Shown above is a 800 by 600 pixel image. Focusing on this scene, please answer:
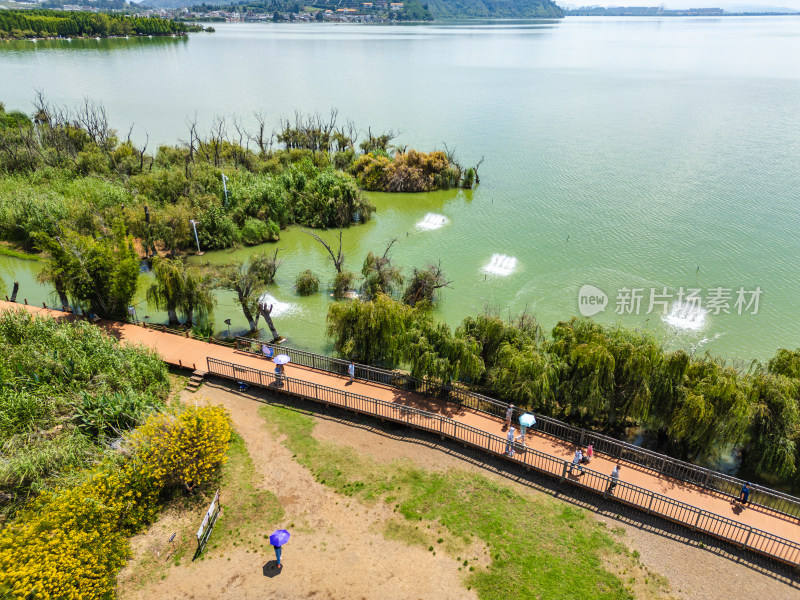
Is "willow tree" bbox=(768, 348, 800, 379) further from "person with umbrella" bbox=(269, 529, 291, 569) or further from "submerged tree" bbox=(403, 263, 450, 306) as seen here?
"person with umbrella" bbox=(269, 529, 291, 569)

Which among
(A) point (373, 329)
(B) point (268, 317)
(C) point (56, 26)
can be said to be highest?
(C) point (56, 26)

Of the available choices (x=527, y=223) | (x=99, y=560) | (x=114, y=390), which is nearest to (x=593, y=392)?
(x=99, y=560)

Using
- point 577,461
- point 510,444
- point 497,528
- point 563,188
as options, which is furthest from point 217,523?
point 563,188

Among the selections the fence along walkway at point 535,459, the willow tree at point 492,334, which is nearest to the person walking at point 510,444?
the fence along walkway at point 535,459

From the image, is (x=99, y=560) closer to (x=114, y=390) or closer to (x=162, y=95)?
(x=114, y=390)

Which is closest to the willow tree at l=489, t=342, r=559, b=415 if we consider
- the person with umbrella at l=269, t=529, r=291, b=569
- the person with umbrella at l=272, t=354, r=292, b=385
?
the person with umbrella at l=272, t=354, r=292, b=385

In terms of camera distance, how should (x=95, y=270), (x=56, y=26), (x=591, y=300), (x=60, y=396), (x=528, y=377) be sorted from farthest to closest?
(x=56, y=26), (x=591, y=300), (x=95, y=270), (x=528, y=377), (x=60, y=396)

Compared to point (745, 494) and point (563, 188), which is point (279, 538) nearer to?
point (745, 494)
